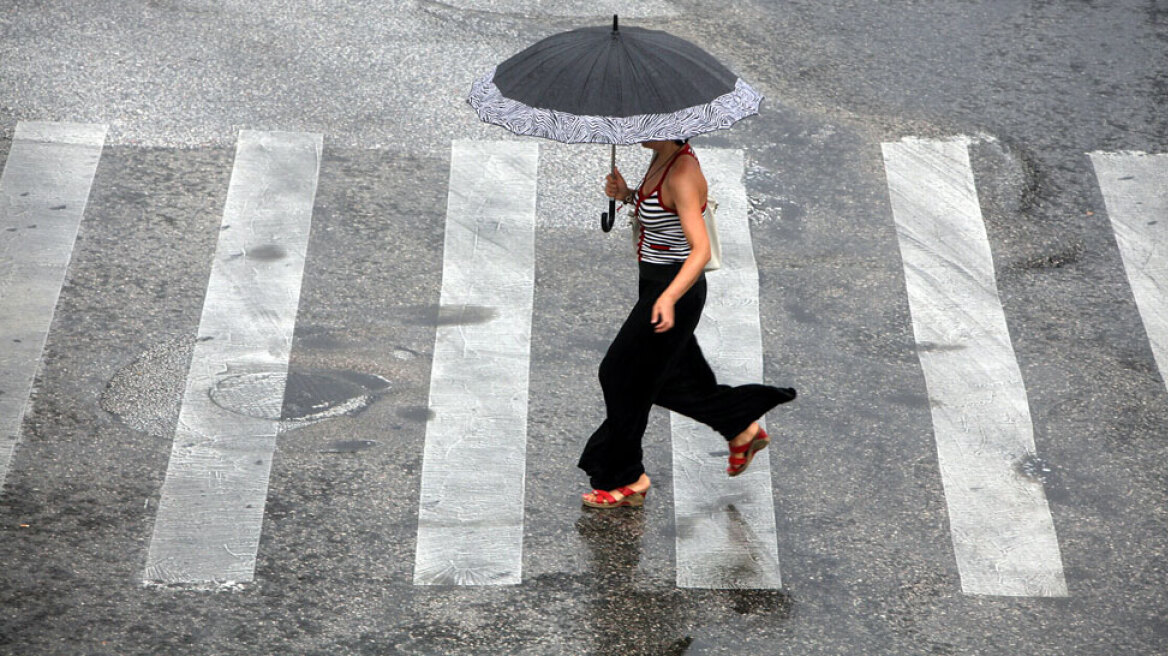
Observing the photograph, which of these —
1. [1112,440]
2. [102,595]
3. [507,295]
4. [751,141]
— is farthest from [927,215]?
[102,595]

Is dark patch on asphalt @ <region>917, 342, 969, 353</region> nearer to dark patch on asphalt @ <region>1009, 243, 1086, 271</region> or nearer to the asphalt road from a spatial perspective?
the asphalt road

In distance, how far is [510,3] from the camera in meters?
10.8

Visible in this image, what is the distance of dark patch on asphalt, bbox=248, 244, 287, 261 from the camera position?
8398 millimetres

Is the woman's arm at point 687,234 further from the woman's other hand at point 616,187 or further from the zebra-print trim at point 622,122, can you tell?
the woman's other hand at point 616,187

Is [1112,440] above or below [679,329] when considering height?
below

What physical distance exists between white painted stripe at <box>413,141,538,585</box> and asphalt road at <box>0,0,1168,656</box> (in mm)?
93

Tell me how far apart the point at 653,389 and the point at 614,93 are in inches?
52.3

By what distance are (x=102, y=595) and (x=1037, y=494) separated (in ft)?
13.7

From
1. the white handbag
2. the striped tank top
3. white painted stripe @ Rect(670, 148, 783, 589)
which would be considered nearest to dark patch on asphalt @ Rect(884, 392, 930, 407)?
white painted stripe @ Rect(670, 148, 783, 589)

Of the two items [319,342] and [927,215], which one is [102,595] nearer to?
Result: [319,342]

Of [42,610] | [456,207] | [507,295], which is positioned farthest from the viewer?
[456,207]

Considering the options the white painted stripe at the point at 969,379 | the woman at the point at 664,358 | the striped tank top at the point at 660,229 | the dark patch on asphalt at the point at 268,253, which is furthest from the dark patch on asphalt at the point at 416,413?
the white painted stripe at the point at 969,379

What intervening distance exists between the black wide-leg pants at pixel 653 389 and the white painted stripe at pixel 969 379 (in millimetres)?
1081

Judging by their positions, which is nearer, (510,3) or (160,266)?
(160,266)
